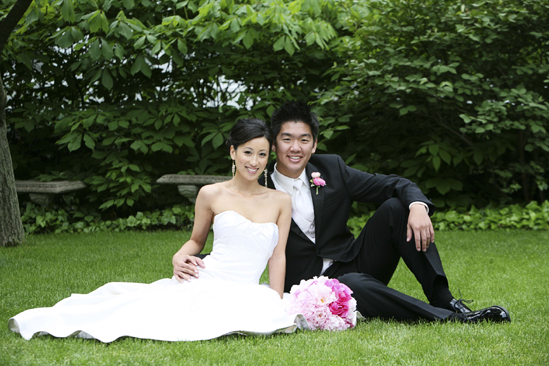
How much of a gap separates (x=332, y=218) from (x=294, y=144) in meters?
0.51

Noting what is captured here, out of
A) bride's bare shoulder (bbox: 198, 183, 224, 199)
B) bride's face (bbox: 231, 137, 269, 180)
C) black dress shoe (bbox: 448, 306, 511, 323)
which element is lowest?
black dress shoe (bbox: 448, 306, 511, 323)

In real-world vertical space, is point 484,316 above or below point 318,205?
below

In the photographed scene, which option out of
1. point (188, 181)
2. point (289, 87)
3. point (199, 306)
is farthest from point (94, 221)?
point (199, 306)

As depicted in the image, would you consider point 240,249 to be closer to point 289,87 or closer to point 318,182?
point 318,182

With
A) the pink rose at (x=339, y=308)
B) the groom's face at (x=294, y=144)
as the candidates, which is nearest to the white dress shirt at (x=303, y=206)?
the groom's face at (x=294, y=144)

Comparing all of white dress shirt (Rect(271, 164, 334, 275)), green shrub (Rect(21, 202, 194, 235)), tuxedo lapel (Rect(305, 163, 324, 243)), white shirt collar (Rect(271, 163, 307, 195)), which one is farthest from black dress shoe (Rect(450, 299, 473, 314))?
green shrub (Rect(21, 202, 194, 235))

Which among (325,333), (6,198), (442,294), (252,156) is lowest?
(325,333)

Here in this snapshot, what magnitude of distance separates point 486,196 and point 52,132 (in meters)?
6.05

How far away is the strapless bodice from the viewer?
295 centimetres

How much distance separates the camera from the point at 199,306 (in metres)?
2.70

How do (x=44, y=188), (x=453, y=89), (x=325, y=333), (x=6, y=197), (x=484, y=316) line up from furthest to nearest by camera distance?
(x=44, y=188) < (x=453, y=89) < (x=6, y=197) < (x=484, y=316) < (x=325, y=333)

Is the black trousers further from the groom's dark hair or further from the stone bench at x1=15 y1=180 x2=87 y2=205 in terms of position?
the stone bench at x1=15 y1=180 x2=87 y2=205

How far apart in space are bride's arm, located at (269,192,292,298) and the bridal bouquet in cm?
21

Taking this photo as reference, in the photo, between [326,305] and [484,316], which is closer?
[326,305]
